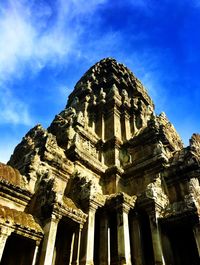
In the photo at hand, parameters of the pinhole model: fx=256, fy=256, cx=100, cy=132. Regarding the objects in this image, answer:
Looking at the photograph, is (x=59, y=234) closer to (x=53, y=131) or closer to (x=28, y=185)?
(x=28, y=185)

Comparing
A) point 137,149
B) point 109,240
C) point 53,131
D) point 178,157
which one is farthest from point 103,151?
point 109,240

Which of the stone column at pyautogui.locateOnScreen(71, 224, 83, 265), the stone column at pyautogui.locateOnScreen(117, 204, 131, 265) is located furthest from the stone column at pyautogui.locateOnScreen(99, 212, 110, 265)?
the stone column at pyautogui.locateOnScreen(71, 224, 83, 265)

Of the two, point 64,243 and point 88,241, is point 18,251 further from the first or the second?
point 88,241

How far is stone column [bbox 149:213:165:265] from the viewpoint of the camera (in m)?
12.6

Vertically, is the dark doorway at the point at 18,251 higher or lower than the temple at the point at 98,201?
lower

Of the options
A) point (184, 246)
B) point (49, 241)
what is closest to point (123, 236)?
point (184, 246)

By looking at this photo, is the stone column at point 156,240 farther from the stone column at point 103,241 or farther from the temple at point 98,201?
the stone column at point 103,241

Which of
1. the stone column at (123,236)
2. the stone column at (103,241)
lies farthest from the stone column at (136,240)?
the stone column at (103,241)

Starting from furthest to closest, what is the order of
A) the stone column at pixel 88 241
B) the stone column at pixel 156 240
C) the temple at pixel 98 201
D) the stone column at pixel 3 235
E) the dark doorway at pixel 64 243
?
1. the stone column at pixel 156 240
2. the dark doorway at pixel 64 243
3. the stone column at pixel 88 241
4. the temple at pixel 98 201
5. the stone column at pixel 3 235

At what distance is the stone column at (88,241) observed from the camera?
12.2 metres

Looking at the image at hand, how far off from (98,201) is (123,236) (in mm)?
2365

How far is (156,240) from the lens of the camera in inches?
520

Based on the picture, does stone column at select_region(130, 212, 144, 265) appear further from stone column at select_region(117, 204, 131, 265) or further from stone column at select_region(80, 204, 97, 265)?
stone column at select_region(80, 204, 97, 265)

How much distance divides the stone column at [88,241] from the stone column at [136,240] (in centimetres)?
253
